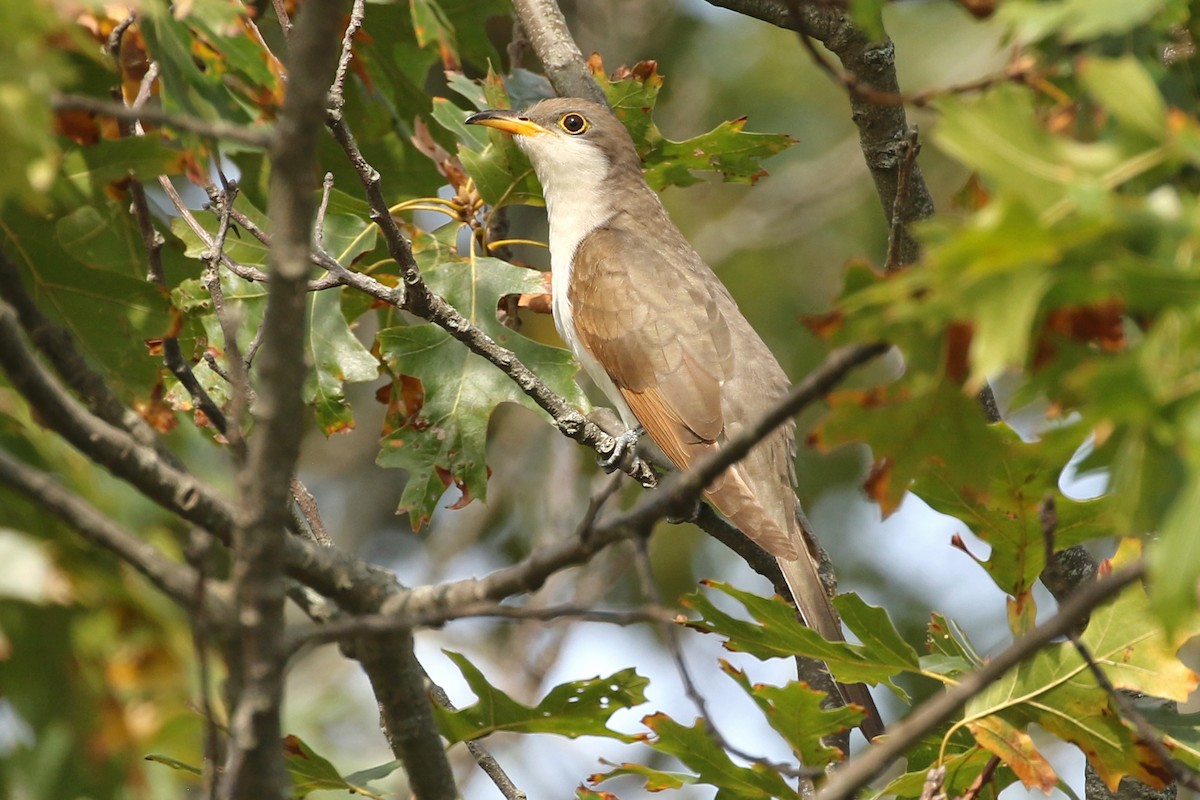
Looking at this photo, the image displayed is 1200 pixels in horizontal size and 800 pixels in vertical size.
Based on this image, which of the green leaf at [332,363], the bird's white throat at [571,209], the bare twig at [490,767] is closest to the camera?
the bare twig at [490,767]

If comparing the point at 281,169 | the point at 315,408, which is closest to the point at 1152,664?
the point at 281,169

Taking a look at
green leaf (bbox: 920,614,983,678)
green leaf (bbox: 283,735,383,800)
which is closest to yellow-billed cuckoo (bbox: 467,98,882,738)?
green leaf (bbox: 920,614,983,678)

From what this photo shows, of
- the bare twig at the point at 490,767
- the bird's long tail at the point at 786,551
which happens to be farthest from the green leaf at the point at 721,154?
the bare twig at the point at 490,767

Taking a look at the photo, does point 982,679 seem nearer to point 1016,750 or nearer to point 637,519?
point 637,519

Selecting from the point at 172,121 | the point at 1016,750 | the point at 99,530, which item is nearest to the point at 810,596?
the point at 1016,750

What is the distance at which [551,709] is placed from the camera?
9.73ft

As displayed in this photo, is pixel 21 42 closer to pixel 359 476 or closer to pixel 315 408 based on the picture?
pixel 315 408

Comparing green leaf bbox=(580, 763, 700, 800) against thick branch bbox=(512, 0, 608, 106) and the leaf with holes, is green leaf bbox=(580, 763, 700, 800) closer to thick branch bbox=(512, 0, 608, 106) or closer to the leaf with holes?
the leaf with holes

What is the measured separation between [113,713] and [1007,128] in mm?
2340

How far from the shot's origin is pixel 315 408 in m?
4.09

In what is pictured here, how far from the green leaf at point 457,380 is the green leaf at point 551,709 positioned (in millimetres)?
1155

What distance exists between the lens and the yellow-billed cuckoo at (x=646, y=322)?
523cm

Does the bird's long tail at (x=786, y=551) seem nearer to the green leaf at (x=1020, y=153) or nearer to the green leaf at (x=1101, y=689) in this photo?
the green leaf at (x=1101, y=689)

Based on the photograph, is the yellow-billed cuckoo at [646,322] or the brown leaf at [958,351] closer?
the brown leaf at [958,351]
